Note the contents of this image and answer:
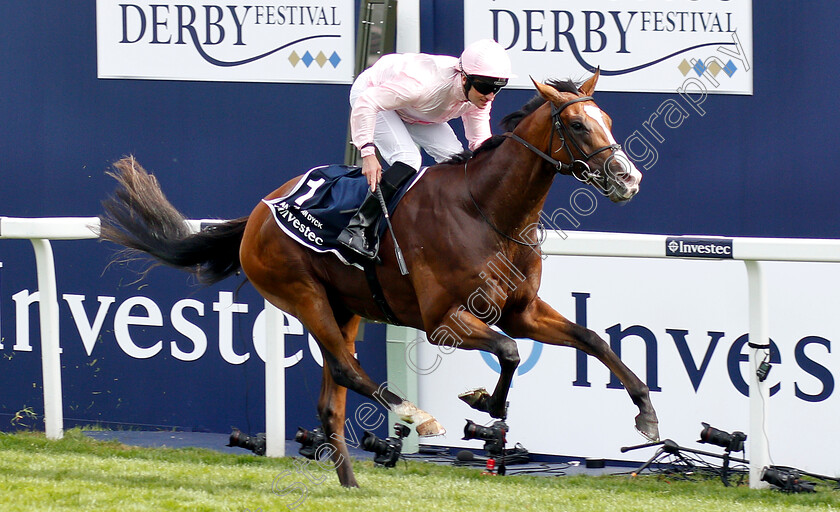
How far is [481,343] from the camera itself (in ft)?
13.9

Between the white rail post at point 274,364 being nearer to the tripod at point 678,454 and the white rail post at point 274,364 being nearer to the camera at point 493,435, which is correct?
the camera at point 493,435

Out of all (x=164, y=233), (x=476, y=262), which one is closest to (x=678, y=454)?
(x=476, y=262)

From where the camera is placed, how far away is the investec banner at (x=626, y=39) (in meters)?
5.51

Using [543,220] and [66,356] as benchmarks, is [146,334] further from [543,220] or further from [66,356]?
[543,220]


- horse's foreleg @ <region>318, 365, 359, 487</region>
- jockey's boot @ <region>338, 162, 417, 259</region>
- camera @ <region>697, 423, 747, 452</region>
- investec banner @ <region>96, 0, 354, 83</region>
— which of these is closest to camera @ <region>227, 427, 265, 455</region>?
horse's foreleg @ <region>318, 365, 359, 487</region>

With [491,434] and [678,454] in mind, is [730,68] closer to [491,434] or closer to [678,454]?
[678,454]

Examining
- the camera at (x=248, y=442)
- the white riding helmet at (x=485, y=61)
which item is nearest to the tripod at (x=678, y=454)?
the camera at (x=248, y=442)

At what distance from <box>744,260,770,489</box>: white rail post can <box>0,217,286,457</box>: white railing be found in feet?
6.85

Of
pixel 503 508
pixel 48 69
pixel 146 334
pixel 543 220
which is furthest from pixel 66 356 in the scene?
pixel 503 508

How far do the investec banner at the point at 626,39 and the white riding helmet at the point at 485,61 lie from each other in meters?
1.43

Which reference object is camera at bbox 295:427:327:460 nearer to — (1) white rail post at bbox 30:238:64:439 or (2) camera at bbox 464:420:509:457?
(2) camera at bbox 464:420:509:457

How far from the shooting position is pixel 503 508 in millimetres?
4203

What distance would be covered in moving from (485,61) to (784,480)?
2.01 meters

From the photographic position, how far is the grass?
419 centimetres
